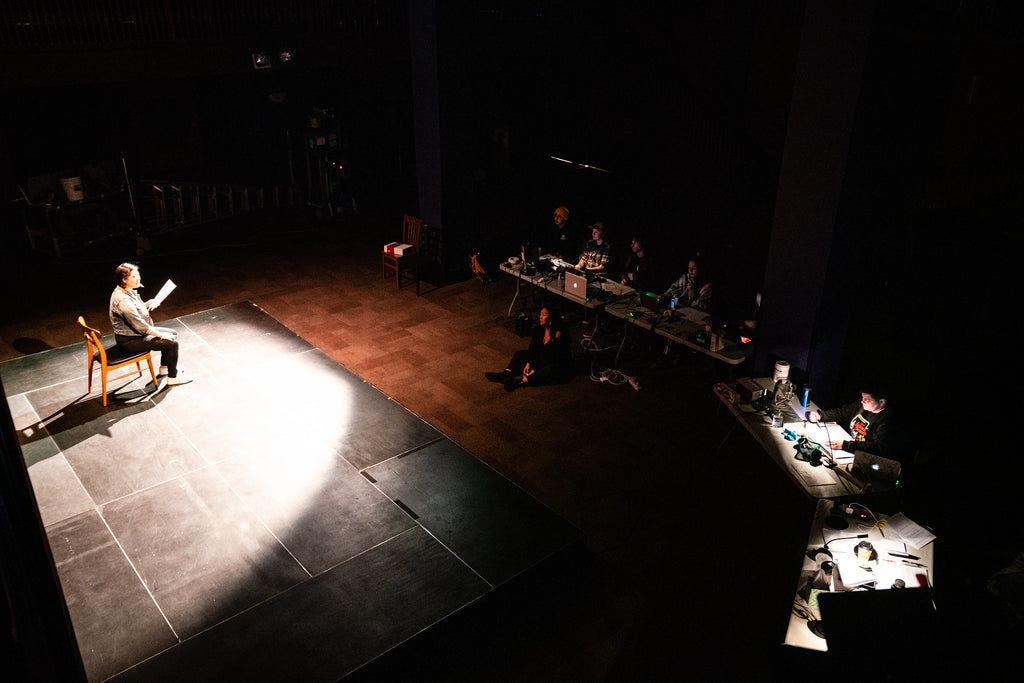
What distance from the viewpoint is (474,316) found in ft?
31.2

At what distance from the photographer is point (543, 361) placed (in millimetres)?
7805

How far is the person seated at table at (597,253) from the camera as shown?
8.85 meters

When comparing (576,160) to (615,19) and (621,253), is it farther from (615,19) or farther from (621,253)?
(621,253)

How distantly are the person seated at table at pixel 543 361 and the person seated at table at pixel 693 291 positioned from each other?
1.24m

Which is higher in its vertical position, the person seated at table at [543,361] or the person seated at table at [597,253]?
the person seated at table at [597,253]

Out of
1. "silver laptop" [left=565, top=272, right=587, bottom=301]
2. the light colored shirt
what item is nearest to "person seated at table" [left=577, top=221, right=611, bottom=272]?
"silver laptop" [left=565, top=272, right=587, bottom=301]

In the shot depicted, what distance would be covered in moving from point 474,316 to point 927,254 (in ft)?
22.7

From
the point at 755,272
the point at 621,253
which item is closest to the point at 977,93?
the point at 755,272

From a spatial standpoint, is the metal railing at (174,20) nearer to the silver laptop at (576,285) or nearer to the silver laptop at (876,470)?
the silver laptop at (576,285)

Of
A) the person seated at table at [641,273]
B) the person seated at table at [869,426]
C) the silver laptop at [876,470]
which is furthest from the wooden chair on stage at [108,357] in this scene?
the silver laptop at [876,470]

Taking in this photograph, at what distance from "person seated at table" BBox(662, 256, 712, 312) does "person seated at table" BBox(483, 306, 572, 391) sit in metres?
1.24

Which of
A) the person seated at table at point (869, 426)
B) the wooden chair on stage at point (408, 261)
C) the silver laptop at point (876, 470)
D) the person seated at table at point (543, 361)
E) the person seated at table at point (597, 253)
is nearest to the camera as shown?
the silver laptop at point (876, 470)

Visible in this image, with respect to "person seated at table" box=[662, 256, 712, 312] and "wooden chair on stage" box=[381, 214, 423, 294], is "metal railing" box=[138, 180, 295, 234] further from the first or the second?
"person seated at table" box=[662, 256, 712, 312]

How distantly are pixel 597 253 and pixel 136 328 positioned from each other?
5211 millimetres
